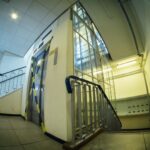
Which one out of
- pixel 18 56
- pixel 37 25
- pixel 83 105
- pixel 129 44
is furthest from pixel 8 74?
pixel 129 44

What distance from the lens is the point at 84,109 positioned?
203 centimetres

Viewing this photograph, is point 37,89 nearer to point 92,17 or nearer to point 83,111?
point 83,111

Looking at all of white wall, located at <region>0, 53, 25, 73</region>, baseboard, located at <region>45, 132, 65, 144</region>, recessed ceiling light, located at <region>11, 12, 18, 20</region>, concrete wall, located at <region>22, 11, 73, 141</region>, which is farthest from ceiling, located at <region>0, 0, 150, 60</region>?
baseboard, located at <region>45, 132, 65, 144</region>

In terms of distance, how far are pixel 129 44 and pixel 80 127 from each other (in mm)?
4448

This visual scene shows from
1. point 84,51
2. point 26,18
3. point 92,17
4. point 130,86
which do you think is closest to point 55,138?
point 84,51

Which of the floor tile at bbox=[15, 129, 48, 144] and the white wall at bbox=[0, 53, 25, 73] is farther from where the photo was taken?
the white wall at bbox=[0, 53, 25, 73]

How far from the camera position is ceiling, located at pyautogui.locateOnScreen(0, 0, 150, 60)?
3812 mm

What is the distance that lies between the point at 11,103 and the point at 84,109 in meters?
3.45

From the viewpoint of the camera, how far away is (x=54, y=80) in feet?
8.63

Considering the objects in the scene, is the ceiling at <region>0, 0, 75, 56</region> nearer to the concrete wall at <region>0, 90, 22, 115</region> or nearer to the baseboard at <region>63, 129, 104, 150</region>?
the concrete wall at <region>0, 90, 22, 115</region>

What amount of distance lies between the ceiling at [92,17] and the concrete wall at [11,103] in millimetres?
2539

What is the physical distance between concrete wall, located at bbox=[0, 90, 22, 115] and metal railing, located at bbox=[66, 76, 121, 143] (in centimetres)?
321

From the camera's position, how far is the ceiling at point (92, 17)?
381 centimetres

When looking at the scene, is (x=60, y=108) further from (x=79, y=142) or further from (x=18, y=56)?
(x=18, y=56)
